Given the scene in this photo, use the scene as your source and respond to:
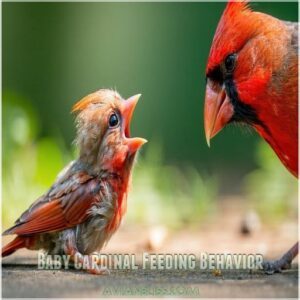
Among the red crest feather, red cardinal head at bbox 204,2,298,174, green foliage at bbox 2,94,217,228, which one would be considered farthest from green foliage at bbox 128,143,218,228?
the red crest feather

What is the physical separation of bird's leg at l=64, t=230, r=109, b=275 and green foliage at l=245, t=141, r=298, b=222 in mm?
2658

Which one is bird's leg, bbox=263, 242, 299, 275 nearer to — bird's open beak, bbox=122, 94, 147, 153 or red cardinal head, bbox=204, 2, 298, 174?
red cardinal head, bbox=204, 2, 298, 174

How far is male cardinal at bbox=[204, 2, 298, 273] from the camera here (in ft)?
10.9

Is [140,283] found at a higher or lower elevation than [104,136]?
lower

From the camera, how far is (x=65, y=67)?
9531 millimetres

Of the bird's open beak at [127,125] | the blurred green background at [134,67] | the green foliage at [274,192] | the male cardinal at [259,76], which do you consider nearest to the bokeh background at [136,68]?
the blurred green background at [134,67]

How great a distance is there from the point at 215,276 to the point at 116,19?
6.68 m

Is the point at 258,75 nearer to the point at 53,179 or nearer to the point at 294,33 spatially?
the point at 294,33

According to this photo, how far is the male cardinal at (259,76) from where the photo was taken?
3334mm

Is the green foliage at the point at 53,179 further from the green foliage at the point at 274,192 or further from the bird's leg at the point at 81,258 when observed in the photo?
the bird's leg at the point at 81,258

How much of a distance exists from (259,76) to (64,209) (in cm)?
118

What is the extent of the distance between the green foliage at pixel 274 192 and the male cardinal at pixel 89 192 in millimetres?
2509

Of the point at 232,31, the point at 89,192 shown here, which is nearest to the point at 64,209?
the point at 89,192

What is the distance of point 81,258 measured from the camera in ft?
11.1
